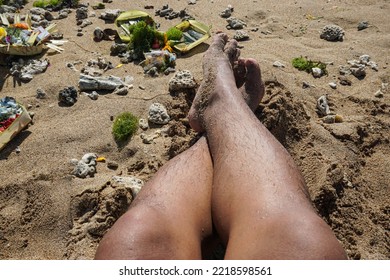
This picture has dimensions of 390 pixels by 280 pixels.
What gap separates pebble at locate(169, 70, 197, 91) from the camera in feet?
12.0

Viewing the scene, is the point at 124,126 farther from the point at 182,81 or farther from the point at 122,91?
the point at 182,81

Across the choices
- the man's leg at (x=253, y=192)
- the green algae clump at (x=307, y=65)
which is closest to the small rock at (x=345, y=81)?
the green algae clump at (x=307, y=65)

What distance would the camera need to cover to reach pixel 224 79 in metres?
3.37

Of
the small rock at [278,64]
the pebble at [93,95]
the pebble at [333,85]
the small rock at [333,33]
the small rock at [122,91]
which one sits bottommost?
the pebble at [93,95]

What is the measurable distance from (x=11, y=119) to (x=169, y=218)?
209 centimetres

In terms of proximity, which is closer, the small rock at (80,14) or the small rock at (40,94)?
the small rock at (40,94)

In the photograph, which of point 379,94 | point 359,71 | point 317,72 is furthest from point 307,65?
point 379,94

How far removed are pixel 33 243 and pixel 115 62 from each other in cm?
233

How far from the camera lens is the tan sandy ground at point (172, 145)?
2.74m

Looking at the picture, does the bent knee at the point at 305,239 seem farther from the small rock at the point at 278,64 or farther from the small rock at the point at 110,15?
the small rock at the point at 110,15

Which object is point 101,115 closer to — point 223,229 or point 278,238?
point 223,229

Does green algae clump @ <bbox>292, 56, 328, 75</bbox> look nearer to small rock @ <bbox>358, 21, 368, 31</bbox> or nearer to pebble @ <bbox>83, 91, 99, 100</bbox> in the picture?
small rock @ <bbox>358, 21, 368, 31</bbox>

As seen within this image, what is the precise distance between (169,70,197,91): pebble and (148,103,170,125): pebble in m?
0.31

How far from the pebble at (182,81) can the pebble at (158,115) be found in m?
0.31
